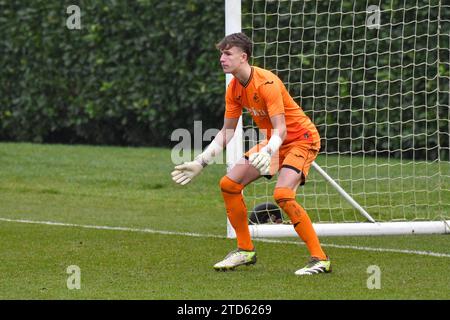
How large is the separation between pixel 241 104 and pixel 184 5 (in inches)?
375

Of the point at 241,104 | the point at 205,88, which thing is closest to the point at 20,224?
the point at 241,104

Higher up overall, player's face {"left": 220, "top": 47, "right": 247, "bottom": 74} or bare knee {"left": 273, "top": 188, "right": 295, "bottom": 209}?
player's face {"left": 220, "top": 47, "right": 247, "bottom": 74}

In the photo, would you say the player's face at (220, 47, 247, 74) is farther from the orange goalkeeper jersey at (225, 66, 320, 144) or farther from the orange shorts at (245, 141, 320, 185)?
the orange shorts at (245, 141, 320, 185)

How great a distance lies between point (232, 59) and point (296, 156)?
2.77 ft

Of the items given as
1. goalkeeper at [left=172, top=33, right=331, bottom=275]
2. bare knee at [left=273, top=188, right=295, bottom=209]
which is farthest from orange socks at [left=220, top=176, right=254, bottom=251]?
bare knee at [left=273, top=188, right=295, bottom=209]

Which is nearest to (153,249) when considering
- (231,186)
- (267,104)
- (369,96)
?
(231,186)

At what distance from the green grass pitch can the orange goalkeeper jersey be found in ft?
3.34

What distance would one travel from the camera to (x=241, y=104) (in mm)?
8602

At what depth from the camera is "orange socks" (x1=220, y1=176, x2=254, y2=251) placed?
8555mm

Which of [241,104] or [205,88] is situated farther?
[205,88]

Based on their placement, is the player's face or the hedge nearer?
the player's face

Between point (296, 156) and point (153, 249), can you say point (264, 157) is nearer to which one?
point (296, 156)

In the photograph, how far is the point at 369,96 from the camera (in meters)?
12.5

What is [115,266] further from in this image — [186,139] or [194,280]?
[186,139]
